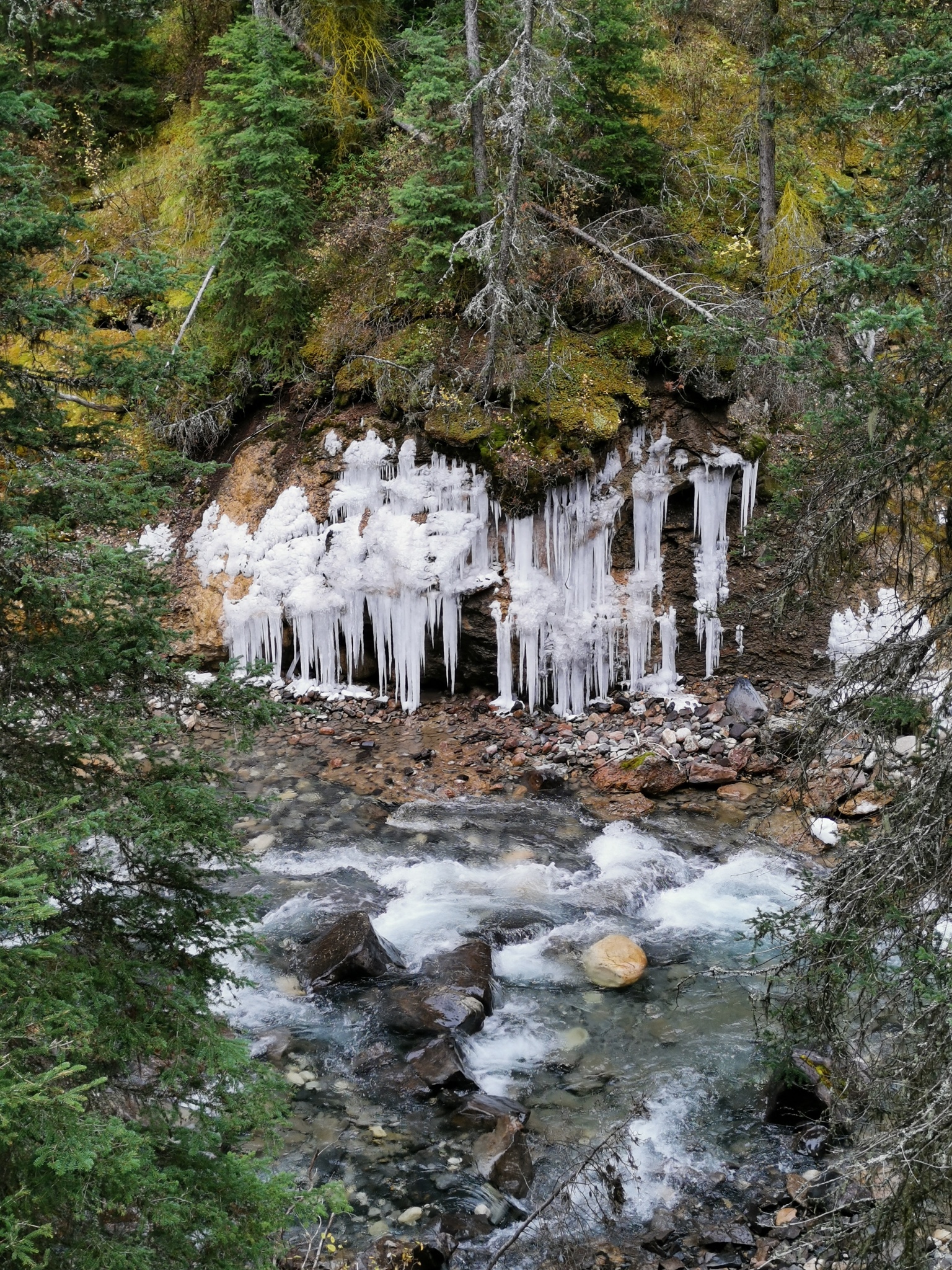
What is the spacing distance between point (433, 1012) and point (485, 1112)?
3.30 ft

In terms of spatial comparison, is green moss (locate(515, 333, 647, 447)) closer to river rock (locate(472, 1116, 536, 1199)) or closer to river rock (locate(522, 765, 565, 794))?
river rock (locate(522, 765, 565, 794))

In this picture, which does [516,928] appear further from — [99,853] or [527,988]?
[99,853]

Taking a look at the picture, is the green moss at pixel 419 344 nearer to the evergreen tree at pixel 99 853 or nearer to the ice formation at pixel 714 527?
the ice formation at pixel 714 527

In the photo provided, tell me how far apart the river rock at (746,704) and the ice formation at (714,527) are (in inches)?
24.0

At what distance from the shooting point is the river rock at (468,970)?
7.30m

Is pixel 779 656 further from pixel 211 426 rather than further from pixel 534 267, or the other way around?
pixel 211 426

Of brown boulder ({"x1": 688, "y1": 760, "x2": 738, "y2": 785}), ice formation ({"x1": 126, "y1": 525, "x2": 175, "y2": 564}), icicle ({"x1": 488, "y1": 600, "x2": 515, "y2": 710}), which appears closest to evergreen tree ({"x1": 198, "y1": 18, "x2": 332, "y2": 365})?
ice formation ({"x1": 126, "y1": 525, "x2": 175, "y2": 564})

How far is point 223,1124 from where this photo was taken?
4.13 meters

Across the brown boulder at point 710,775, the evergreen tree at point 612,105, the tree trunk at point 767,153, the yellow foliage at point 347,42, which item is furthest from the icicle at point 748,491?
the yellow foliage at point 347,42

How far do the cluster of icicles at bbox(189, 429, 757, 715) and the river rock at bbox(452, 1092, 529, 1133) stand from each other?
609 cm

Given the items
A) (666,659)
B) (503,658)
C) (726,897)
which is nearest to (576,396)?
(503,658)

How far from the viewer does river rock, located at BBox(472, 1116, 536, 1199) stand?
18.5ft

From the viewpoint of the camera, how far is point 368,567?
12320 millimetres

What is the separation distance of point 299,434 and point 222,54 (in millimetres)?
5224
